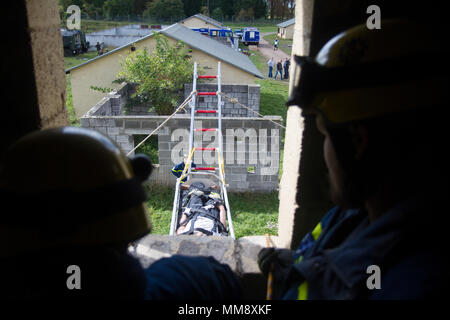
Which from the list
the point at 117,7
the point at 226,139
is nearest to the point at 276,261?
the point at 226,139

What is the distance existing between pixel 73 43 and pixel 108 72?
13.5 meters

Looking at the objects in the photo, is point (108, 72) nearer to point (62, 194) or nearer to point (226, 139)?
point (226, 139)

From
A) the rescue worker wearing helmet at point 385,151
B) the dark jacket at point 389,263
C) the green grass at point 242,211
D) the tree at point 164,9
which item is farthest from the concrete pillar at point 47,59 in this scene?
the tree at point 164,9

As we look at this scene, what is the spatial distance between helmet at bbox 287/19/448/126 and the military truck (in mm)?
24532

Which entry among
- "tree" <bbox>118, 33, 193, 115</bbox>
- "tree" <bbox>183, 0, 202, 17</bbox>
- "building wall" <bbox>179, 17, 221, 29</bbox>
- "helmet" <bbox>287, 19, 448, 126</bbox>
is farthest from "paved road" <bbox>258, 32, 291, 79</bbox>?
"helmet" <bbox>287, 19, 448, 126</bbox>

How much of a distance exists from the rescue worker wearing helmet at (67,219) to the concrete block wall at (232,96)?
398 inches

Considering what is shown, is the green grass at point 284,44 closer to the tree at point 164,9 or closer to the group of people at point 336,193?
the tree at point 164,9

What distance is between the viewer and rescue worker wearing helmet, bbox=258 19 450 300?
88 cm

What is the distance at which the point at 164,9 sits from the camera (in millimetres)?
37000

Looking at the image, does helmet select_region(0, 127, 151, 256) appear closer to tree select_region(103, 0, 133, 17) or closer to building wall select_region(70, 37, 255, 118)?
building wall select_region(70, 37, 255, 118)

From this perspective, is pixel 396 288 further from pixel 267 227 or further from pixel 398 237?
pixel 267 227

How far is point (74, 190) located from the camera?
866mm
